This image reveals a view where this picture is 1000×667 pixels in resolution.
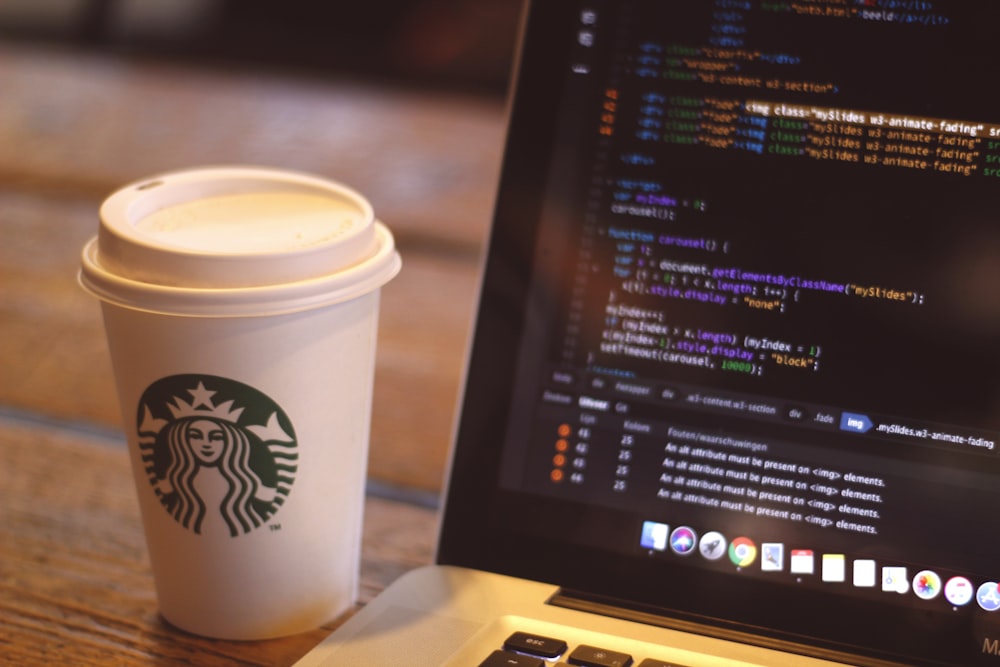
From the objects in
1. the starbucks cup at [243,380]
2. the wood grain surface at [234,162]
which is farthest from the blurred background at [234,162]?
the starbucks cup at [243,380]

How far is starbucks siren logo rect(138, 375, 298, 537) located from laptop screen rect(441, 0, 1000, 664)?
0.11 metres

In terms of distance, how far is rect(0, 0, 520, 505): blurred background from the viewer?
0.80 metres

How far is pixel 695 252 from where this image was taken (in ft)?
1.78

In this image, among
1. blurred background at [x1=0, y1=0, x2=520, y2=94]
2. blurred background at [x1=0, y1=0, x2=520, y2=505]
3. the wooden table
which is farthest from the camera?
blurred background at [x1=0, y1=0, x2=520, y2=94]

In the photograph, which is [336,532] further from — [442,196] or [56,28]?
[56,28]


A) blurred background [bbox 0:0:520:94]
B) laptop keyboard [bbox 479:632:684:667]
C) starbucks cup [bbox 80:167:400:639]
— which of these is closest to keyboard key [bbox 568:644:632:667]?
laptop keyboard [bbox 479:632:684:667]

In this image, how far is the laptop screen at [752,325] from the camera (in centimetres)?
50

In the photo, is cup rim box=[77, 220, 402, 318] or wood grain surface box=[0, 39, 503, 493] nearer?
cup rim box=[77, 220, 402, 318]

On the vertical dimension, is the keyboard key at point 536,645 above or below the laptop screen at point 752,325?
below

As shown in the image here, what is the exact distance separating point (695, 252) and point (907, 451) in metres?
0.15

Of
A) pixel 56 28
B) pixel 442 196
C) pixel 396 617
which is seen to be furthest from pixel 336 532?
pixel 56 28

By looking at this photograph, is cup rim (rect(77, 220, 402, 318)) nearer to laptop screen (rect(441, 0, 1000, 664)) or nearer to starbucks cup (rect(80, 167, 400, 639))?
starbucks cup (rect(80, 167, 400, 639))

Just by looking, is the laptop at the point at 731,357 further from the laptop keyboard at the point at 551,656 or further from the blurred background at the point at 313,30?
the blurred background at the point at 313,30

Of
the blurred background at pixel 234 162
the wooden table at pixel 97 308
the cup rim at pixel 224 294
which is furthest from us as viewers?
the blurred background at pixel 234 162
